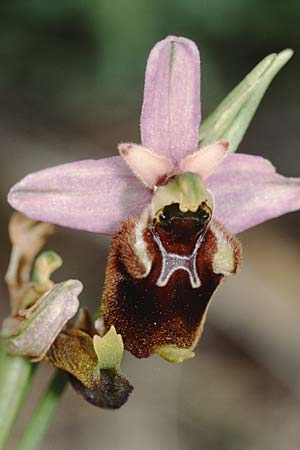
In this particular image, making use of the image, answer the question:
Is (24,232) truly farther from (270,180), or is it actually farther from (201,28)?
(201,28)

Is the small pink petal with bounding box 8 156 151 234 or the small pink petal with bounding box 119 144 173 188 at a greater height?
the small pink petal with bounding box 119 144 173 188

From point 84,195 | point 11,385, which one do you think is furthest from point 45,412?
point 84,195

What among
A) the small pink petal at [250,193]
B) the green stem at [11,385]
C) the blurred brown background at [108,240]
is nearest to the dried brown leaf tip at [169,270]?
the small pink petal at [250,193]

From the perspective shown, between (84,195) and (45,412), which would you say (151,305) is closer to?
(84,195)

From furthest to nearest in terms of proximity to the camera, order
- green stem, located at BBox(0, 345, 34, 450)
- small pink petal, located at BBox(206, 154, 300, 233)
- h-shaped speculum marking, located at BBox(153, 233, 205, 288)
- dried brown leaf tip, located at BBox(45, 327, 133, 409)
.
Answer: small pink petal, located at BBox(206, 154, 300, 233) → green stem, located at BBox(0, 345, 34, 450) → h-shaped speculum marking, located at BBox(153, 233, 205, 288) → dried brown leaf tip, located at BBox(45, 327, 133, 409)

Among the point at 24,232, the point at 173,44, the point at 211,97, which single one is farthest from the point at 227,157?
the point at 211,97

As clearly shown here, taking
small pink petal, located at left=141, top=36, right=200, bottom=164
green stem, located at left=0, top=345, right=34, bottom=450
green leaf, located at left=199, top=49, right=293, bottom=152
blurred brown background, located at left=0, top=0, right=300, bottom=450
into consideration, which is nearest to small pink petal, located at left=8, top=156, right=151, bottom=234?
small pink petal, located at left=141, top=36, right=200, bottom=164

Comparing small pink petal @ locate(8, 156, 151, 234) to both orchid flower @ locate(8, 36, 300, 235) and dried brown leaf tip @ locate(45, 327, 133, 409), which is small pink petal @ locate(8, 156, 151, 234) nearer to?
orchid flower @ locate(8, 36, 300, 235)

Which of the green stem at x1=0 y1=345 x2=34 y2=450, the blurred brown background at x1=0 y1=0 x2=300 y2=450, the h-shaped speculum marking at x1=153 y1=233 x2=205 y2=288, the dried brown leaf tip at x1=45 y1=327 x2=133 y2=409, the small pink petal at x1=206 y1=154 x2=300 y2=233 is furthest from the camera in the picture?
the blurred brown background at x1=0 y1=0 x2=300 y2=450
